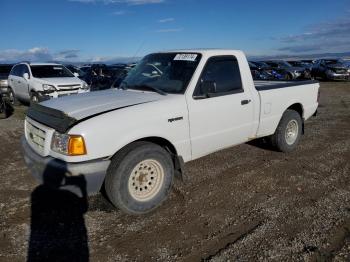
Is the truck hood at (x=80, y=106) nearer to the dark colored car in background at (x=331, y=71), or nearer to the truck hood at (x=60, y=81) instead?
the truck hood at (x=60, y=81)

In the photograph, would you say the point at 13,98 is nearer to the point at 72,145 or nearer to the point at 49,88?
the point at 49,88

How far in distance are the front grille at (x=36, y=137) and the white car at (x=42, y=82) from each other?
7331mm

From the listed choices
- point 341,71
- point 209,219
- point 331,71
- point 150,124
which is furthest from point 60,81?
point 341,71

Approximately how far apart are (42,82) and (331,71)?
19223 mm

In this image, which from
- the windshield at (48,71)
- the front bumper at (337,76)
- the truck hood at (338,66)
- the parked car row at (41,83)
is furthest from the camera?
the truck hood at (338,66)

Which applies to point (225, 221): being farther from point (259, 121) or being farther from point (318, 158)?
point (318, 158)

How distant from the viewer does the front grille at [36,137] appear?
395 centimetres

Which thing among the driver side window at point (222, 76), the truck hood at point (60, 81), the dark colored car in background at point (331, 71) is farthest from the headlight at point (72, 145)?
the dark colored car in background at point (331, 71)

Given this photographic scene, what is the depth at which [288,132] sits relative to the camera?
6.38m

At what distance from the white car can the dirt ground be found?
6.40 meters

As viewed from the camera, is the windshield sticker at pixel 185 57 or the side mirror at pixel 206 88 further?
the windshield sticker at pixel 185 57

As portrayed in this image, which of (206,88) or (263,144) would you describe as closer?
(206,88)

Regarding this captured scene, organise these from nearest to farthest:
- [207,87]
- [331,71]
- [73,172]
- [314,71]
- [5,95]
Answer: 1. [73,172]
2. [207,87]
3. [5,95]
4. [331,71]
5. [314,71]

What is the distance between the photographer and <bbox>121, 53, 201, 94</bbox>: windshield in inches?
181
